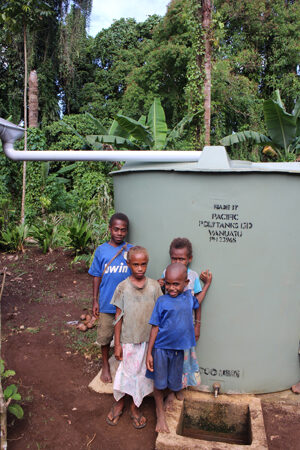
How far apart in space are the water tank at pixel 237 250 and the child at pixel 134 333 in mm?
359

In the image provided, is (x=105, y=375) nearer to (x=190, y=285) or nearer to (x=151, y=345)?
(x=151, y=345)

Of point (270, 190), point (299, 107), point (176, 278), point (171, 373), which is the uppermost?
point (299, 107)

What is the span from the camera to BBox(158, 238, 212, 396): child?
260 cm

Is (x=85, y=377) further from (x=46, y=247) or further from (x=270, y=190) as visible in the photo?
(x=46, y=247)

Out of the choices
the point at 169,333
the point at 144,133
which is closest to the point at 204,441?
the point at 169,333

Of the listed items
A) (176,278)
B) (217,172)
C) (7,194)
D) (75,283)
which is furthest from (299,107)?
(7,194)

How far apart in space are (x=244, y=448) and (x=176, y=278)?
3.57 feet

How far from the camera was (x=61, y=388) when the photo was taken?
299 centimetres

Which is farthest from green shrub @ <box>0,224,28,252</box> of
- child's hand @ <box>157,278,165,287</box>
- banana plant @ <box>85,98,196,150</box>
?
child's hand @ <box>157,278,165,287</box>

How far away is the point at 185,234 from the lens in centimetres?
271

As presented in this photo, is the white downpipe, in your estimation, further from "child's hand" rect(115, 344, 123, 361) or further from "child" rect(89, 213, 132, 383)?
"child's hand" rect(115, 344, 123, 361)

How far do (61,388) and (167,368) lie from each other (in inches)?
42.3

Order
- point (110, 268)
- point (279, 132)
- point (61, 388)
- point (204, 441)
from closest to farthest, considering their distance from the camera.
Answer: point (204, 441), point (110, 268), point (61, 388), point (279, 132)

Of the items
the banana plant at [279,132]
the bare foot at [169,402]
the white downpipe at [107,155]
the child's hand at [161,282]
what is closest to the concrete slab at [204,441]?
the bare foot at [169,402]
